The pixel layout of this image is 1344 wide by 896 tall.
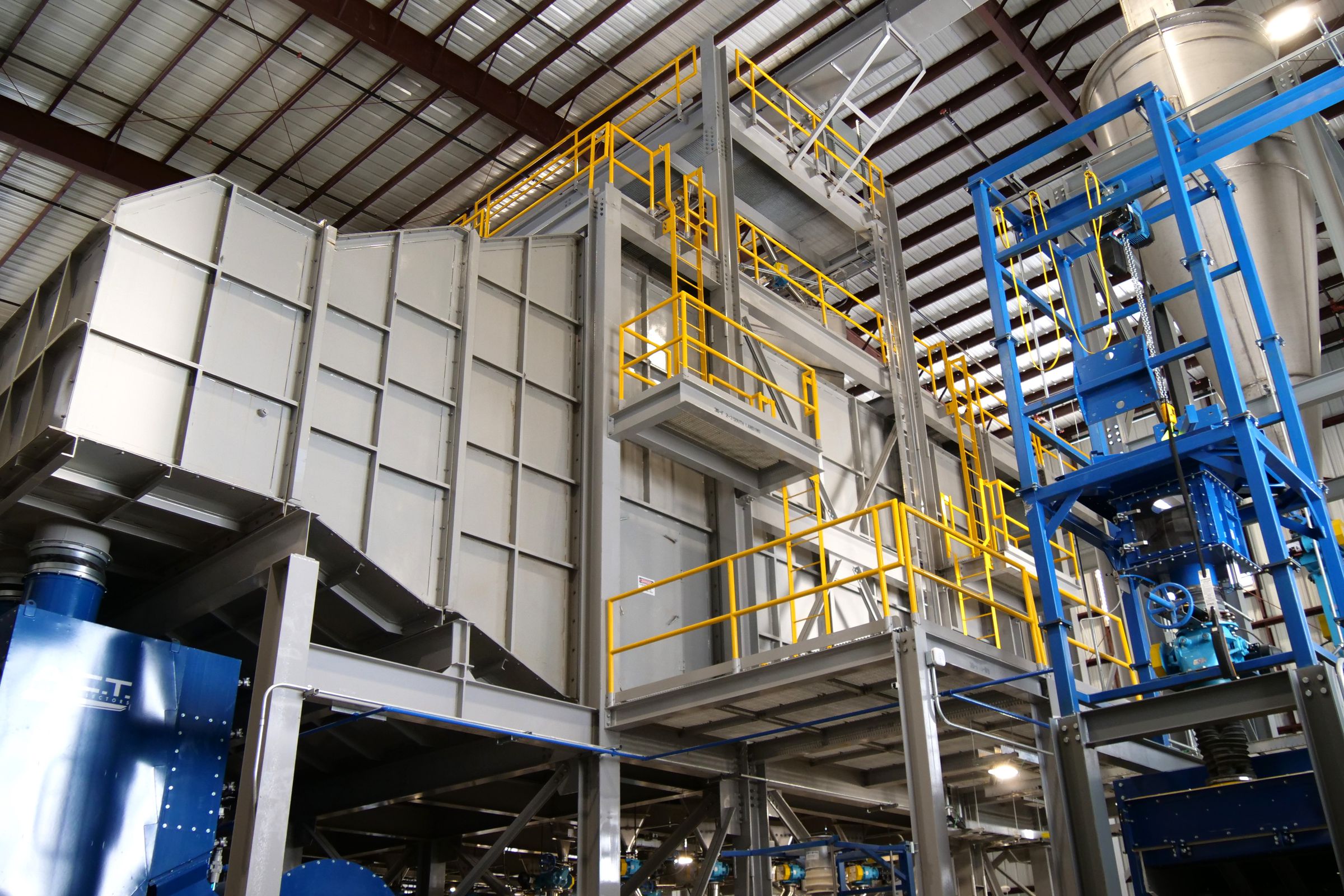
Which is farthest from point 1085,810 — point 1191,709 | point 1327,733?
point 1327,733

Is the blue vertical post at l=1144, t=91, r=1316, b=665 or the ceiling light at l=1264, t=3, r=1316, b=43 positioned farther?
the ceiling light at l=1264, t=3, r=1316, b=43

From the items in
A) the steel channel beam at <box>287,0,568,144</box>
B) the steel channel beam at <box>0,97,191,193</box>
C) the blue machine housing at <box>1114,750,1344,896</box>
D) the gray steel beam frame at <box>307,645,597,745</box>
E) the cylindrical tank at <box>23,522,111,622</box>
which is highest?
the steel channel beam at <box>287,0,568,144</box>

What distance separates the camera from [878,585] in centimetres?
1705

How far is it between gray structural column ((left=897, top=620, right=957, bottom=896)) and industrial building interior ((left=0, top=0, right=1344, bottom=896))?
0.04 metres

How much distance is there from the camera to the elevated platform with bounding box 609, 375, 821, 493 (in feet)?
42.0

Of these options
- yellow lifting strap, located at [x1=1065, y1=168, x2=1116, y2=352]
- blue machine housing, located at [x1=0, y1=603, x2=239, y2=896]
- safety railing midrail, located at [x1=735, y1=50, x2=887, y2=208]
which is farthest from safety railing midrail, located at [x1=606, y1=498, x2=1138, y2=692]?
safety railing midrail, located at [x1=735, y1=50, x2=887, y2=208]

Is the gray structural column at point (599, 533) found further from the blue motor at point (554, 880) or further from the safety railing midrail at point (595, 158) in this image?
the blue motor at point (554, 880)

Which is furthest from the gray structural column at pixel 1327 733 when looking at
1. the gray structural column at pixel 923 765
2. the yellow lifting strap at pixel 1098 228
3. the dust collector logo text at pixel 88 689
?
the dust collector logo text at pixel 88 689

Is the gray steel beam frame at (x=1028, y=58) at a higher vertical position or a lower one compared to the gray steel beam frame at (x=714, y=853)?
higher

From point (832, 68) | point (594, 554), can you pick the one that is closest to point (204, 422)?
point (594, 554)

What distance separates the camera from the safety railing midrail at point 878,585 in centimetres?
1031

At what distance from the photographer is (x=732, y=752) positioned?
13.2m

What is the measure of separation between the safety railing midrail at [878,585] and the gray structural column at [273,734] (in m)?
3.71

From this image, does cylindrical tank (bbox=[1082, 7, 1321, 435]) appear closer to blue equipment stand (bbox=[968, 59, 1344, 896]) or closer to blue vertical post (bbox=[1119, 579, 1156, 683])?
blue equipment stand (bbox=[968, 59, 1344, 896])
